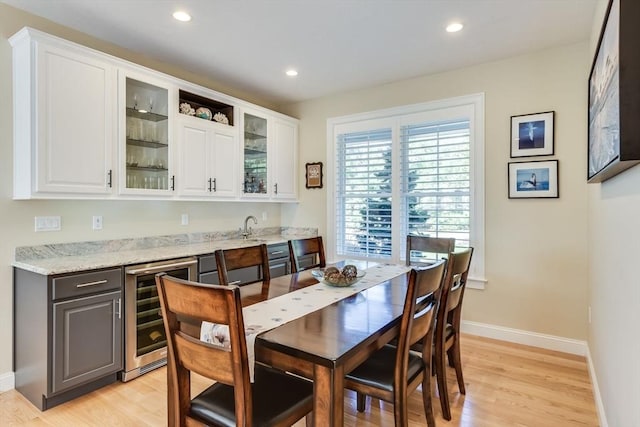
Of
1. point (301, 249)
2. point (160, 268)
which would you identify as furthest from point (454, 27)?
point (160, 268)

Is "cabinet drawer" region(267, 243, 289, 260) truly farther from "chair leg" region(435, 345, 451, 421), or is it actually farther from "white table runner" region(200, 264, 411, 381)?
"chair leg" region(435, 345, 451, 421)

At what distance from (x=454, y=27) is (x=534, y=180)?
154cm

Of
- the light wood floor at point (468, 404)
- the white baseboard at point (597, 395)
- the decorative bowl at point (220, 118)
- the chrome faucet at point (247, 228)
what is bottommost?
the light wood floor at point (468, 404)

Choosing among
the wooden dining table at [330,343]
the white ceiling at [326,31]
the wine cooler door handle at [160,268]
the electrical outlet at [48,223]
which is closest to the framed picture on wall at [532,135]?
the white ceiling at [326,31]

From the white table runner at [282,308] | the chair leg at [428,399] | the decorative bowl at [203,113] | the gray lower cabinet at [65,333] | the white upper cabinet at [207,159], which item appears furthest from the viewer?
the decorative bowl at [203,113]

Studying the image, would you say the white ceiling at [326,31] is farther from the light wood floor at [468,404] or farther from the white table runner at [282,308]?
the light wood floor at [468,404]

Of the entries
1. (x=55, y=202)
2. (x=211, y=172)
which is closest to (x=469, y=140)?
(x=211, y=172)

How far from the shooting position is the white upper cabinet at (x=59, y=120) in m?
2.41

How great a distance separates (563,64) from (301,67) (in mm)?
2366

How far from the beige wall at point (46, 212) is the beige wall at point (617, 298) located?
136 inches

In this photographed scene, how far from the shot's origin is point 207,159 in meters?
3.61

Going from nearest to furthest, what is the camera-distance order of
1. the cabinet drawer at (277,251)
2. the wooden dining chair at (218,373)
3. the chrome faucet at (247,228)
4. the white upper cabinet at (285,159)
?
the wooden dining chair at (218,373) → the cabinet drawer at (277,251) → the chrome faucet at (247,228) → the white upper cabinet at (285,159)

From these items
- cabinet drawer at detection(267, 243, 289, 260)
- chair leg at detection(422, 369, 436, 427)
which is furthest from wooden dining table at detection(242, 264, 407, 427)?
cabinet drawer at detection(267, 243, 289, 260)

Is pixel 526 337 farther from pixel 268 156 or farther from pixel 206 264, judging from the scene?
pixel 268 156
